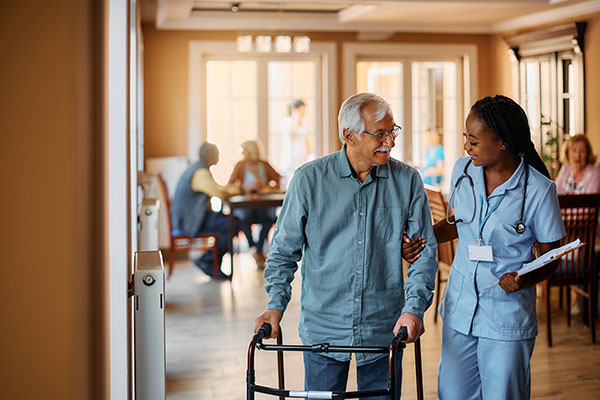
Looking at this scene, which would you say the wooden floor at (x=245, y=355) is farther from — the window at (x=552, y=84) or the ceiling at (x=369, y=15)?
the ceiling at (x=369, y=15)

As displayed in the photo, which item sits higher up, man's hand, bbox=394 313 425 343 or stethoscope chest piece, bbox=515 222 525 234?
stethoscope chest piece, bbox=515 222 525 234

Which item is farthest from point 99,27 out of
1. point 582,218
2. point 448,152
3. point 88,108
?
point 448,152

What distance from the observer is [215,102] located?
865cm

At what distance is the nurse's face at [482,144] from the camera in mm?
2365

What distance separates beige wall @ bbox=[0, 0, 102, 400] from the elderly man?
105 centimetres

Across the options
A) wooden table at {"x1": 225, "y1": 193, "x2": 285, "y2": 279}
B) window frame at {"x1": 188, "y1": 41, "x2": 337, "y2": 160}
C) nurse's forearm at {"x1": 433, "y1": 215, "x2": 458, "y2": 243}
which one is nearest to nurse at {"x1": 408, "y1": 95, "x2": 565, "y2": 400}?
nurse's forearm at {"x1": 433, "y1": 215, "x2": 458, "y2": 243}

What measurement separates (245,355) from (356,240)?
2.55 meters

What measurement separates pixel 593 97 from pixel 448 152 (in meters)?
2.43

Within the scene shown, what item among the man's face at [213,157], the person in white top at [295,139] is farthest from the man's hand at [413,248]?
the person in white top at [295,139]

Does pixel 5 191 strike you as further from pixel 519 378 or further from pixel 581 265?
pixel 581 265

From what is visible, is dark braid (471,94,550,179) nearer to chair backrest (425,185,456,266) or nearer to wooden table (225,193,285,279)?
chair backrest (425,185,456,266)

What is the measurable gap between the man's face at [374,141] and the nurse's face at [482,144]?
1.26 ft

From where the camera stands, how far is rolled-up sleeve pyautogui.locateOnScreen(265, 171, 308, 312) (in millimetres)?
2174

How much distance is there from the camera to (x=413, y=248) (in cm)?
218
